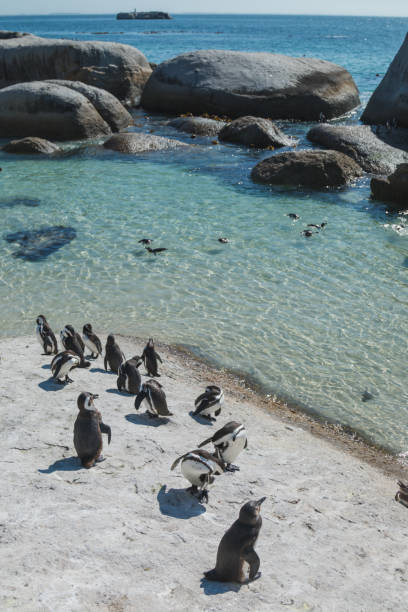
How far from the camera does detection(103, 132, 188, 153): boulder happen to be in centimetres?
2455

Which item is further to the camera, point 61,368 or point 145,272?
point 145,272

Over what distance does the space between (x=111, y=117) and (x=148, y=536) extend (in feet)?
80.2

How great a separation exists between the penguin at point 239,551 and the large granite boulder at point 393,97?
23492mm

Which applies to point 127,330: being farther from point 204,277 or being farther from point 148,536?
point 148,536

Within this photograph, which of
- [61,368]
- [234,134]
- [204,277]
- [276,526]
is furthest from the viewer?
[234,134]

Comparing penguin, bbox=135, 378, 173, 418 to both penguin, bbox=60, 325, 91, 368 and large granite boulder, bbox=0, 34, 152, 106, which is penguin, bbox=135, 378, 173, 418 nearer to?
penguin, bbox=60, 325, 91, 368

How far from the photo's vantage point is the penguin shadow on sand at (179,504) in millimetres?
6156

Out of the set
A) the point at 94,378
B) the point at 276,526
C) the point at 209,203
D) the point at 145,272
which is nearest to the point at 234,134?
the point at 209,203

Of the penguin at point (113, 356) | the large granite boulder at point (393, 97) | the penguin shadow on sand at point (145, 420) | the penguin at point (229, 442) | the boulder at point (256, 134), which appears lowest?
the penguin shadow on sand at point (145, 420)

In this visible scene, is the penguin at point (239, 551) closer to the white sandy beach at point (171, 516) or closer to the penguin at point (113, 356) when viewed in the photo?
the white sandy beach at point (171, 516)

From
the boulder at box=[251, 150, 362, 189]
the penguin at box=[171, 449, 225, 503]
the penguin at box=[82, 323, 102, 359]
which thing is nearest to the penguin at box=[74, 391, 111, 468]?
the penguin at box=[171, 449, 225, 503]

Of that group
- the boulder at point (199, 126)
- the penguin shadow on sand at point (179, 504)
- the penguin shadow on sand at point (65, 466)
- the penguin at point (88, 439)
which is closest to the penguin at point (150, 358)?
the penguin at point (88, 439)

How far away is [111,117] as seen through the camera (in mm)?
27359

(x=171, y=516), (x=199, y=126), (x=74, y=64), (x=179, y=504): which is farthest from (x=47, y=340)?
(x=74, y=64)
